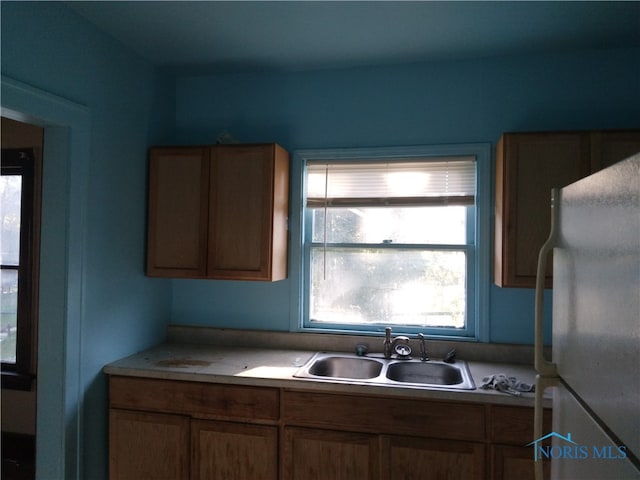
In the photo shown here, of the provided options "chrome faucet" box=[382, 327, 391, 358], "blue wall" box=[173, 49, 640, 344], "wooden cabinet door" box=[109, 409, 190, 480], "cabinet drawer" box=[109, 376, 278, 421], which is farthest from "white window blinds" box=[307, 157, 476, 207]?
"wooden cabinet door" box=[109, 409, 190, 480]

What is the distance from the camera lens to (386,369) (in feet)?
6.91

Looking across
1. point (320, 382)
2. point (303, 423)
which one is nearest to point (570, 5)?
point (320, 382)

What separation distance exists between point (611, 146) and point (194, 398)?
7.75 ft

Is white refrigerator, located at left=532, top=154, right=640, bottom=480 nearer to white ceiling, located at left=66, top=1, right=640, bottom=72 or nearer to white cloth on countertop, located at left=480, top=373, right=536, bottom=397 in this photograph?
white cloth on countertop, located at left=480, top=373, right=536, bottom=397

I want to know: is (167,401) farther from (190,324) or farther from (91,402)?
(190,324)

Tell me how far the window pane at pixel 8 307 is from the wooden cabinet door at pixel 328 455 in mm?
1755

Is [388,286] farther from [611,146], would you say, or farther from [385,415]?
[611,146]

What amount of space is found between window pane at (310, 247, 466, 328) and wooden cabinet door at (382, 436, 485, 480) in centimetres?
76

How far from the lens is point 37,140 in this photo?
7.71ft

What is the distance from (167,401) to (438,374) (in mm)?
1427

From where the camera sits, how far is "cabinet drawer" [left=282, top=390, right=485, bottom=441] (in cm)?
175

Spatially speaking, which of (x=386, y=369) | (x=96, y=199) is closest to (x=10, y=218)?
(x=96, y=199)

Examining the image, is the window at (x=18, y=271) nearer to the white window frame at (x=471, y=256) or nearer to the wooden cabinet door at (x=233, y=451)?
the wooden cabinet door at (x=233, y=451)

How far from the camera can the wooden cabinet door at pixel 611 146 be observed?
1897 mm
